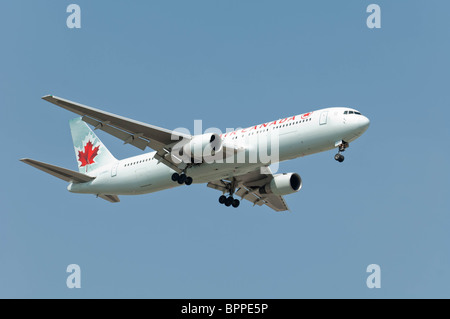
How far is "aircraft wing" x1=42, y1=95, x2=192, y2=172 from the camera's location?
40.0 m

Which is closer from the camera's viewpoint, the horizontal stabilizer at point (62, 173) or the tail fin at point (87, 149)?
the horizontal stabilizer at point (62, 173)

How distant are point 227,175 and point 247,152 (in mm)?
2486

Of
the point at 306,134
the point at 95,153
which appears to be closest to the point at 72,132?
the point at 95,153

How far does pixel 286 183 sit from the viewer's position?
47.1m

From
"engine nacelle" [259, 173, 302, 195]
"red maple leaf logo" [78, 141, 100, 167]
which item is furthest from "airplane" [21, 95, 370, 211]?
"red maple leaf logo" [78, 141, 100, 167]

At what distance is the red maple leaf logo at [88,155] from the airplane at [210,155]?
97cm

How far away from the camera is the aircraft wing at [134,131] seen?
1575 inches

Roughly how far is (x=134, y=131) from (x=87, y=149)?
32.4 ft

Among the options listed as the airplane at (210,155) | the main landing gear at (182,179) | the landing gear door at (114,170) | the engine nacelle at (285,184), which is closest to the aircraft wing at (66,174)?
the airplane at (210,155)

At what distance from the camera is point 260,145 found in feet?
135

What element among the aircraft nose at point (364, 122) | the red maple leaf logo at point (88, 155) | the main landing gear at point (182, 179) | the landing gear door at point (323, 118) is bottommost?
the main landing gear at point (182, 179)

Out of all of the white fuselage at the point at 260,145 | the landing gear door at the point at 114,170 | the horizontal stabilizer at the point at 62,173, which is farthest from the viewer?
the landing gear door at the point at 114,170

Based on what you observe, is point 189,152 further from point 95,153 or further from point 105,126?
point 95,153

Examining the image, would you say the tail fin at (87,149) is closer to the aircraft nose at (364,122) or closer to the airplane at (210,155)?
the airplane at (210,155)
